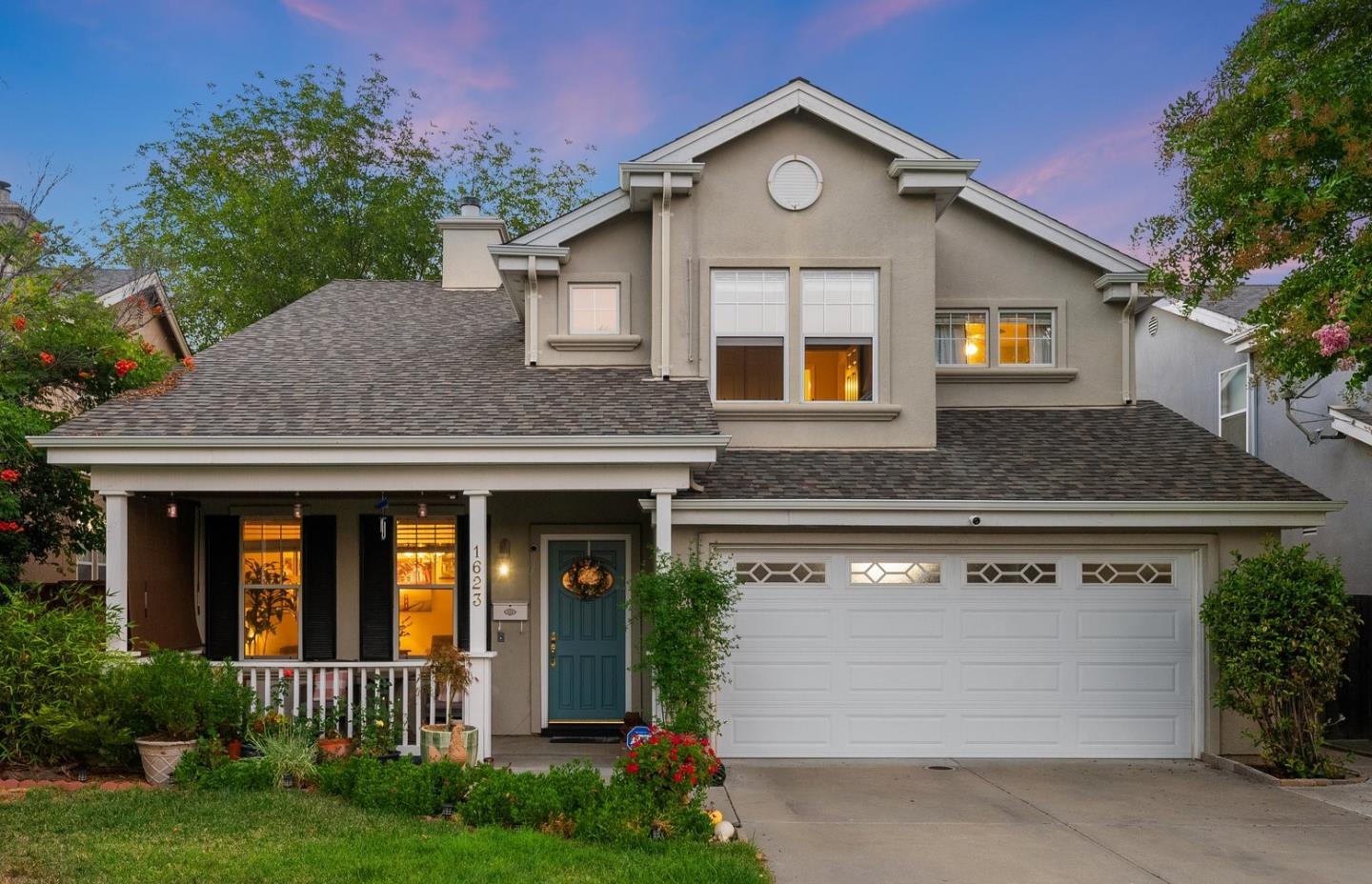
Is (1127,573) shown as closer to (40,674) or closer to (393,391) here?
(393,391)

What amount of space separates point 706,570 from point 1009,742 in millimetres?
3876

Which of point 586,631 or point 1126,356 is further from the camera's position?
point 1126,356

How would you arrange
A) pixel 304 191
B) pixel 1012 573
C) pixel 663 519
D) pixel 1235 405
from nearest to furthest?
pixel 663 519, pixel 1012 573, pixel 1235 405, pixel 304 191

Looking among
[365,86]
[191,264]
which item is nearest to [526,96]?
[365,86]

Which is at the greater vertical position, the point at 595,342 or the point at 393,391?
the point at 595,342

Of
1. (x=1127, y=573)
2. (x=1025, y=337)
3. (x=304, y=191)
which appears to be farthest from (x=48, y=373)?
(x=304, y=191)

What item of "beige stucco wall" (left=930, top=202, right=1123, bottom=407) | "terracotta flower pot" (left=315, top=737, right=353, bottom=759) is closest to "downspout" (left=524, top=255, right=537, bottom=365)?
"terracotta flower pot" (left=315, top=737, right=353, bottom=759)

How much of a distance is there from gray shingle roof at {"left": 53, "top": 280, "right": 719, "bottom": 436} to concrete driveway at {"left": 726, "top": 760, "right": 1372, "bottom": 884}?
3.54 meters

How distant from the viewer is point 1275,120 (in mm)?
8867

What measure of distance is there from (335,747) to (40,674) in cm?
254

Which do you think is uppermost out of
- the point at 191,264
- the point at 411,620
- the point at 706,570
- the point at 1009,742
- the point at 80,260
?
the point at 191,264

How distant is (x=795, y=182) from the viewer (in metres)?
11.6

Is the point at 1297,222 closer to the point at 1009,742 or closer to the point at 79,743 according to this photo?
the point at 1009,742

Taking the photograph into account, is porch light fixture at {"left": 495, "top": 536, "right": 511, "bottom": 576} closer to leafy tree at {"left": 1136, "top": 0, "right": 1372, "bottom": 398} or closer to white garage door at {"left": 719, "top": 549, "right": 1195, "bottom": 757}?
white garage door at {"left": 719, "top": 549, "right": 1195, "bottom": 757}
